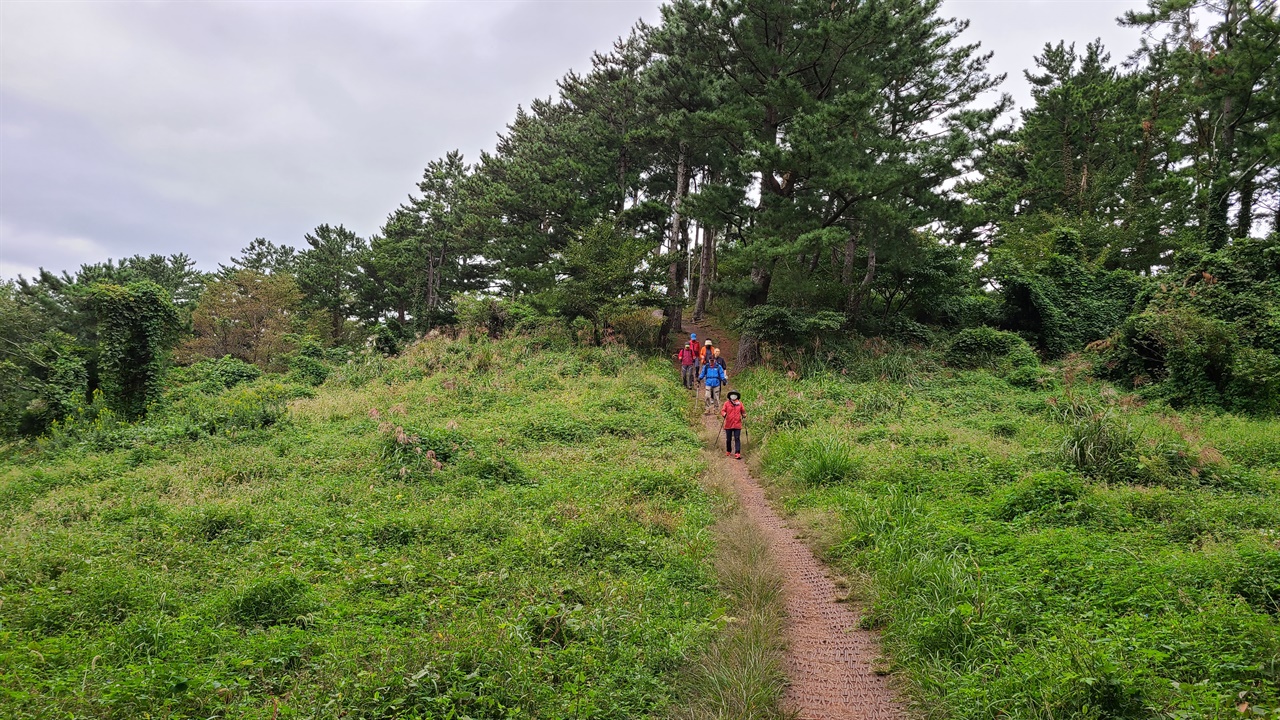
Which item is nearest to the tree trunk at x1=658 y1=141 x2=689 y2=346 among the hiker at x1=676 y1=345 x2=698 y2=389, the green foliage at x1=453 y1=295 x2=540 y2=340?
the hiker at x1=676 y1=345 x2=698 y2=389

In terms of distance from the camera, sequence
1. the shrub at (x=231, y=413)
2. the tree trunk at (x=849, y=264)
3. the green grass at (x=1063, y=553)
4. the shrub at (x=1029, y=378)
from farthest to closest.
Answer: the tree trunk at (x=849, y=264)
the shrub at (x=1029, y=378)
the shrub at (x=231, y=413)
the green grass at (x=1063, y=553)

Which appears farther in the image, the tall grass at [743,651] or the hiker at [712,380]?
the hiker at [712,380]

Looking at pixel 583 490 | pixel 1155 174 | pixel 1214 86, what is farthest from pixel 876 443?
pixel 1155 174

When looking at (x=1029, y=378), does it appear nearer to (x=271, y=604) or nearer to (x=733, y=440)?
(x=733, y=440)

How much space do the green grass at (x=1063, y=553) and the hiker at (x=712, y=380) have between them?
371cm

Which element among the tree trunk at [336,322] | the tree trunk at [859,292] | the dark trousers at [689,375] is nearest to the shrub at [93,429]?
the dark trousers at [689,375]

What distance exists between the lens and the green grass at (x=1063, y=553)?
3.46m

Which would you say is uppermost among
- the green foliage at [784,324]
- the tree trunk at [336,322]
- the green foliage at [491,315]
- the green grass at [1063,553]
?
the tree trunk at [336,322]

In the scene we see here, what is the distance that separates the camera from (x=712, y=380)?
1455cm

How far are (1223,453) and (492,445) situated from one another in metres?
12.2

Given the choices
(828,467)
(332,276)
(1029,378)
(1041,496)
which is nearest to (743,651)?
(1041,496)

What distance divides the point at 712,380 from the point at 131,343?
56.1 ft

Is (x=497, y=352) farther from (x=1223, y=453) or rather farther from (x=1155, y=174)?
(x=1155, y=174)

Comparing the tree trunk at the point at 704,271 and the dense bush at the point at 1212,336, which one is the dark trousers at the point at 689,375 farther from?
the dense bush at the point at 1212,336
